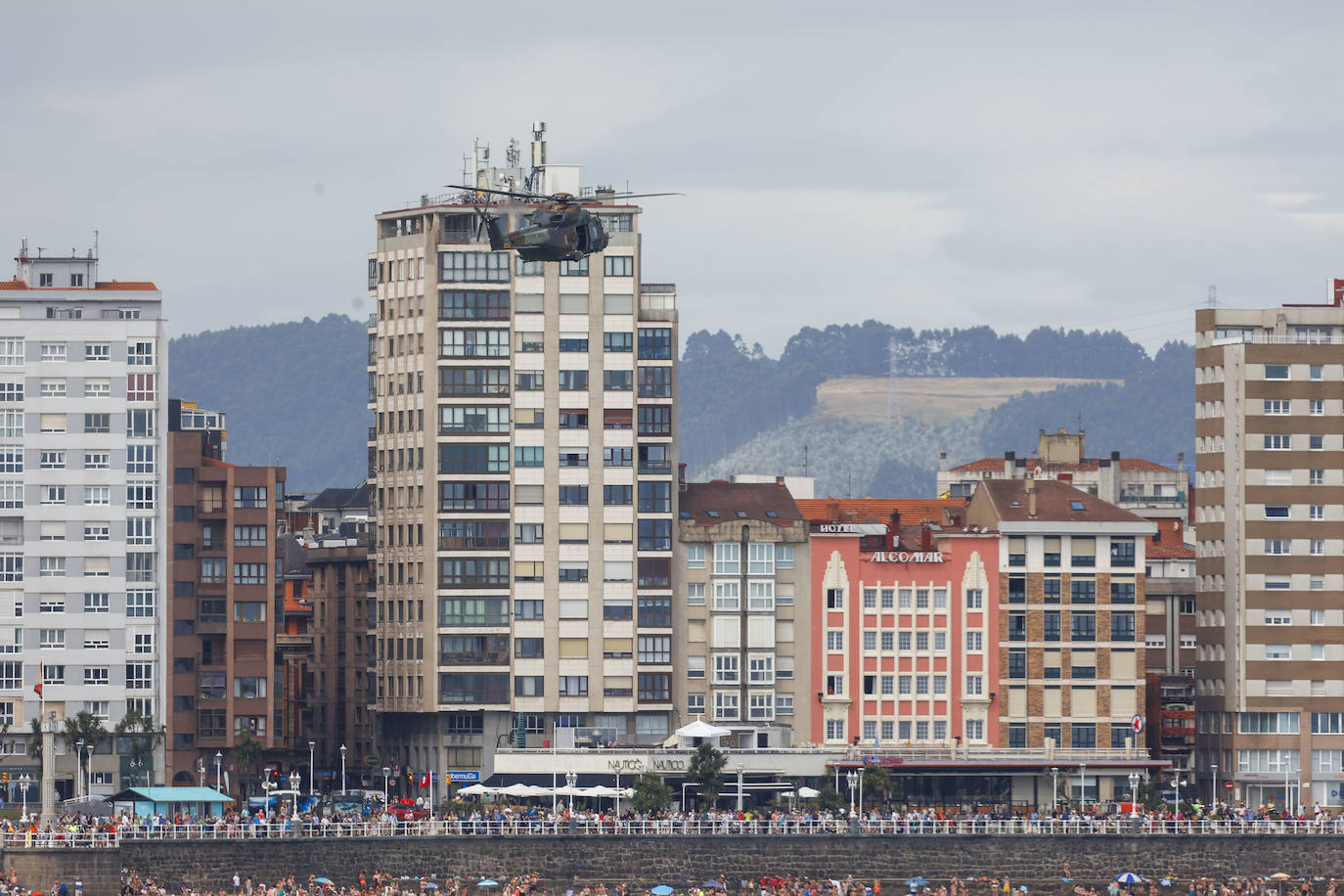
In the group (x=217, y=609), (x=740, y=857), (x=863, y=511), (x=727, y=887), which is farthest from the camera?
(x=863, y=511)

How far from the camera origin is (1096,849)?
5915 inches

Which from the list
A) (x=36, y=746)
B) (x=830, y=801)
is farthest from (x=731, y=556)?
(x=36, y=746)

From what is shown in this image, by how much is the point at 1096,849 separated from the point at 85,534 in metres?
60.2

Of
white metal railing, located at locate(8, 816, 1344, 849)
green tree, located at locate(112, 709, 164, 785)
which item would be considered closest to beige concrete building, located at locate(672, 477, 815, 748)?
white metal railing, located at locate(8, 816, 1344, 849)

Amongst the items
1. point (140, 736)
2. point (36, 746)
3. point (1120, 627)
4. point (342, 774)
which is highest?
point (1120, 627)

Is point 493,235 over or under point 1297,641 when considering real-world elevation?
over

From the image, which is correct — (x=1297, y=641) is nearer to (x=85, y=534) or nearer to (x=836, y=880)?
(x=836, y=880)

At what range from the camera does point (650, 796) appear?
159 meters

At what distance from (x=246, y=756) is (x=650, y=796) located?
1144 inches

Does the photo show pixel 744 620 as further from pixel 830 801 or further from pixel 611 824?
pixel 611 824

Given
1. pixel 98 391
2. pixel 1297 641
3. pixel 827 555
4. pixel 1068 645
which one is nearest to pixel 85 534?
pixel 98 391

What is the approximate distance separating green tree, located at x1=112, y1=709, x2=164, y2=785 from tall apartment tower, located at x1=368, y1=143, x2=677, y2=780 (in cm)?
1424

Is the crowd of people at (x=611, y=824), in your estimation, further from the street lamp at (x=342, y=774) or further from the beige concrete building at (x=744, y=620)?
the street lamp at (x=342, y=774)

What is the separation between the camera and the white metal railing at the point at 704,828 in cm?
14475
